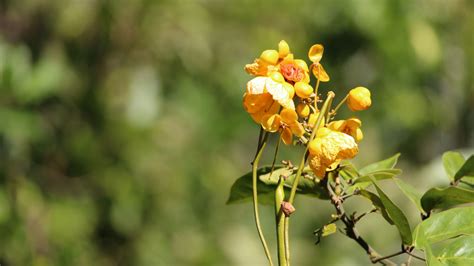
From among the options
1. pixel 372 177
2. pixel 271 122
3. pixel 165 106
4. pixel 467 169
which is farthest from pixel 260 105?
pixel 165 106

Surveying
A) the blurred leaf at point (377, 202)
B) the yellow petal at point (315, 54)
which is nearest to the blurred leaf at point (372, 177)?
the blurred leaf at point (377, 202)

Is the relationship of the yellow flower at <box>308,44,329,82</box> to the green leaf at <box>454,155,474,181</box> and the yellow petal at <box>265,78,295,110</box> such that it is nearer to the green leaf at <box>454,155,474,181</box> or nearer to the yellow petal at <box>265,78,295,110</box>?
the yellow petal at <box>265,78,295,110</box>

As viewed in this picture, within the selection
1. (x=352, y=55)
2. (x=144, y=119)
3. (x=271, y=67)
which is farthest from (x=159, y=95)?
(x=271, y=67)

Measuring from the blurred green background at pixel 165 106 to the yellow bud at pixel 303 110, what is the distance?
183 cm

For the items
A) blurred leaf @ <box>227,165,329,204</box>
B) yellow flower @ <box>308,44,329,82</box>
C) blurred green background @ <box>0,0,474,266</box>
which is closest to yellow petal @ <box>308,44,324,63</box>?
yellow flower @ <box>308,44,329,82</box>

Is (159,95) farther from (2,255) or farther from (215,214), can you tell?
(2,255)

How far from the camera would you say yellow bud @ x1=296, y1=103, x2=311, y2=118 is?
2.26 ft

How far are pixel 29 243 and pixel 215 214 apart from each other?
0.74m

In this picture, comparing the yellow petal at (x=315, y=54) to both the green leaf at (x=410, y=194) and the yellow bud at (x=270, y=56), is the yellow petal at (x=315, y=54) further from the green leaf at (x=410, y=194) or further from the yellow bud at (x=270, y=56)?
the green leaf at (x=410, y=194)

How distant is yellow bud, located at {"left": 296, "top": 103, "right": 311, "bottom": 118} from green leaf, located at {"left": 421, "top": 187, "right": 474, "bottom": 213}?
146 millimetres

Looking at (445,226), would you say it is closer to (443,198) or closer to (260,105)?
(443,198)

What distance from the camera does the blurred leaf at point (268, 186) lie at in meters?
0.75

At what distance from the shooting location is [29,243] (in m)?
2.21

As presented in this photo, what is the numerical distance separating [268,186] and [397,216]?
0.49 feet
